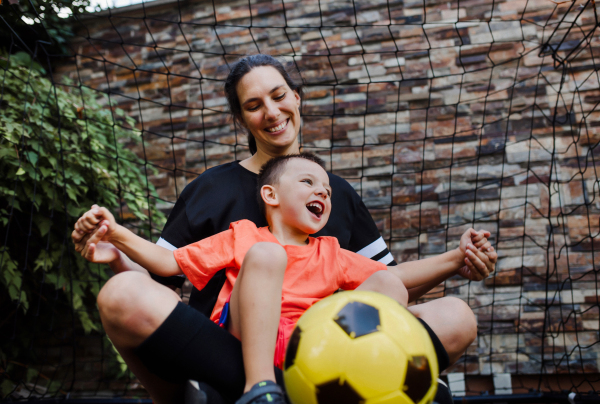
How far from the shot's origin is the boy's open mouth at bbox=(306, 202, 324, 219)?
1.08 m

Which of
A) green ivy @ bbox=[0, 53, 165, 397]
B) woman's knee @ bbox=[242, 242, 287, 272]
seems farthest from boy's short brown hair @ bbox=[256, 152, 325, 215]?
green ivy @ bbox=[0, 53, 165, 397]

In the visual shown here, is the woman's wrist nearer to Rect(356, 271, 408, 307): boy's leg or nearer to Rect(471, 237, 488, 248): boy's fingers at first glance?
Rect(471, 237, 488, 248): boy's fingers

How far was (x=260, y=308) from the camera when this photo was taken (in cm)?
73

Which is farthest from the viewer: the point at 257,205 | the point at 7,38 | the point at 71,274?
the point at 7,38

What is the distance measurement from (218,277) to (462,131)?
152 cm

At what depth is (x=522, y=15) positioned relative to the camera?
1.94 metres

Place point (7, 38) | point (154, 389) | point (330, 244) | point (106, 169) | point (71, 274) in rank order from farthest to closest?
point (7, 38)
point (106, 169)
point (71, 274)
point (330, 244)
point (154, 389)

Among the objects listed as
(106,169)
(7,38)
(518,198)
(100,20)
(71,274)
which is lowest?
(71,274)

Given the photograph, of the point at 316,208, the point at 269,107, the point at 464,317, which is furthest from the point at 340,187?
the point at 464,317

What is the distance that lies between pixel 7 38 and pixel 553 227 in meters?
2.97

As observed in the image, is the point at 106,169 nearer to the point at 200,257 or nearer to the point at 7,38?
the point at 7,38

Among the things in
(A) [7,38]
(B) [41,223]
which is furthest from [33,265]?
(A) [7,38]

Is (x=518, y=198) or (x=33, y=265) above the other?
(x=518, y=198)

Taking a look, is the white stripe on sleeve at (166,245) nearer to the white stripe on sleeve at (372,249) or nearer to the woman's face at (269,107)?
the woman's face at (269,107)
